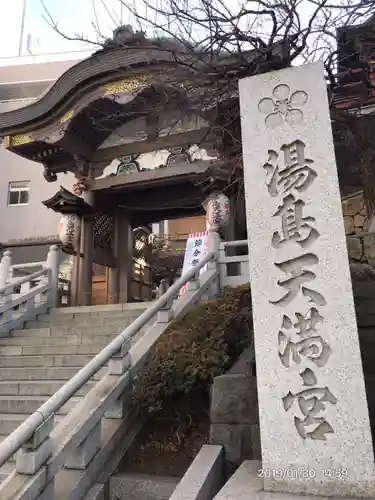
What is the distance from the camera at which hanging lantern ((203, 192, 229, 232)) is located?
8.71 metres

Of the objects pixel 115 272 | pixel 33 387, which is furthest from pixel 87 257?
pixel 33 387

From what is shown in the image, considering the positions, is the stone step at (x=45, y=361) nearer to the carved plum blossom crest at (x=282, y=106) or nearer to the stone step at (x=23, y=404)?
the stone step at (x=23, y=404)

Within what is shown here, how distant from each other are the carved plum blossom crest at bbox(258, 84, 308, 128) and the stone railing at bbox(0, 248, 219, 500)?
8.86 feet

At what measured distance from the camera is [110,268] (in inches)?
456

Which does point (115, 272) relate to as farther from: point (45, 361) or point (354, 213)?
point (354, 213)

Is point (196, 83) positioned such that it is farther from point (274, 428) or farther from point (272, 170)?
point (274, 428)

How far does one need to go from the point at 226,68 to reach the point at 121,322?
4079 millimetres

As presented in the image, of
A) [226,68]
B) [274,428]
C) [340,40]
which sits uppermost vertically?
[340,40]

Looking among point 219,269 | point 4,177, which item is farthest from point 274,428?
point 4,177

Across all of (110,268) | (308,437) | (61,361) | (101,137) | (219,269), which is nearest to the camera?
(308,437)

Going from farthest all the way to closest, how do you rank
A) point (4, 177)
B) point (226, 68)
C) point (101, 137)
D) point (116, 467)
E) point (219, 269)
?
point (4, 177)
point (101, 137)
point (219, 269)
point (226, 68)
point (116, 467)

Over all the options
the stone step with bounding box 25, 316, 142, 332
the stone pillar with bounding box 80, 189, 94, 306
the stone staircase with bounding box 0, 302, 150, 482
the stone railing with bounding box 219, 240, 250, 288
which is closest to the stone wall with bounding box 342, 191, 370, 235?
the stone railing with bounding box 219, 240, 250, 288

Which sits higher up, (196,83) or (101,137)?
(101,137)

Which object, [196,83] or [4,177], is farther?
[4,177]
